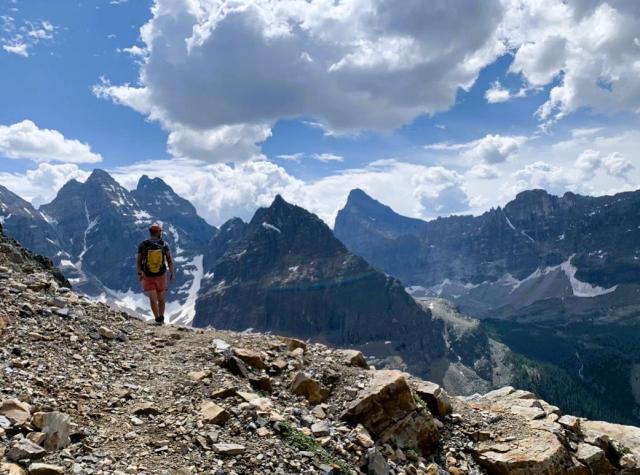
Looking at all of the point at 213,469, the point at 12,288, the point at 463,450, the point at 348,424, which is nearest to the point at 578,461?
the point at 463,450

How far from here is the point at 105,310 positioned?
19844mm

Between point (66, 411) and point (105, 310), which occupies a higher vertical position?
point (105, 310)

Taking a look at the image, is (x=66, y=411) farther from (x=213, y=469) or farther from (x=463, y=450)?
(x=463, y=450)

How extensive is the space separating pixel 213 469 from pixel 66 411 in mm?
3647

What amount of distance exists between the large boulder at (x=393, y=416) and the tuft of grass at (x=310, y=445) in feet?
7.88

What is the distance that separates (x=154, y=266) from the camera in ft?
74.9

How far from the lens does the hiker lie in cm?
2266

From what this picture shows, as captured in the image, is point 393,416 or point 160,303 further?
point 160,303

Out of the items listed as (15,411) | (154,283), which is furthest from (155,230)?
(15,411)

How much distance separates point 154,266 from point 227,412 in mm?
12385

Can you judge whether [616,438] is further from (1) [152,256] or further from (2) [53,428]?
(1) [152,256]

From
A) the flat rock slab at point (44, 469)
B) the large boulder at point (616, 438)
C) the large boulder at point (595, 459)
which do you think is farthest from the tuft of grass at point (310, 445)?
the large boulder at point (616, 438)

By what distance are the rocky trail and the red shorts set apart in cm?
264

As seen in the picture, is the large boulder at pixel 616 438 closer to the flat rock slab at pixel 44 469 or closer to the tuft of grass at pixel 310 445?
the tuft of grass at pixel 310 445
